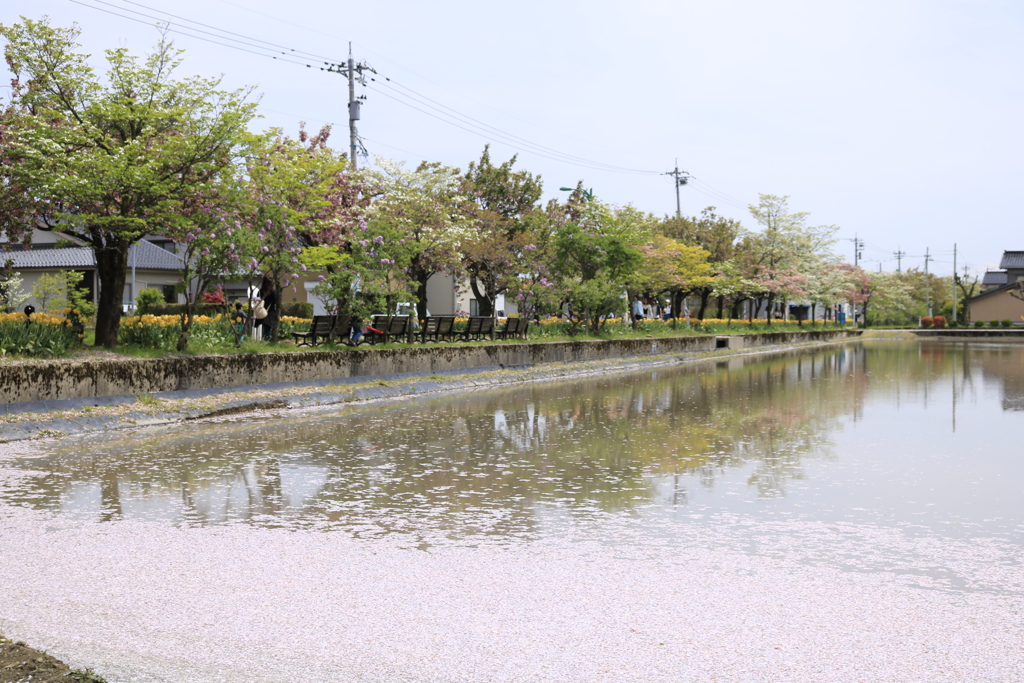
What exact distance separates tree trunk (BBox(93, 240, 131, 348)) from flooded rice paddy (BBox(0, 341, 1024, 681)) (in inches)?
205

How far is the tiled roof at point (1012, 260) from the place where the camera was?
10719 centimetres

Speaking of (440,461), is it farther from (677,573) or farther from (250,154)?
(250,154)

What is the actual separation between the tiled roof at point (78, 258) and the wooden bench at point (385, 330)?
2803cm

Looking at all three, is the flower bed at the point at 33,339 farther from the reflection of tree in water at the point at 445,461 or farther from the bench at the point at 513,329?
the bench at the point at 513,329

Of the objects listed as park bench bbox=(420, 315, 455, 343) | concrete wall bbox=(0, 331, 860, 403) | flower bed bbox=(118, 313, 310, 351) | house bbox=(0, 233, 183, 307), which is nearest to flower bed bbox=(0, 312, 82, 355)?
concrete wall bbox=(0, 331, 860, 403)

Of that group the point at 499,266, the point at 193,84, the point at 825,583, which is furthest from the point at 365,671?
the point at 499,266

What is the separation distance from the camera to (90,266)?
1940 inches

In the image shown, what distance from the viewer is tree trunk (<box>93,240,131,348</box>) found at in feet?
57.4

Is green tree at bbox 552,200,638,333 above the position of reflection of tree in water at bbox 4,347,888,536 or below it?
above

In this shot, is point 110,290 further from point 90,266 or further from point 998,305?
point 998,305

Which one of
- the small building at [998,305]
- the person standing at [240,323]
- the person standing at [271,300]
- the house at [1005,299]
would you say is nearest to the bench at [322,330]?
the person standing at [271,300]

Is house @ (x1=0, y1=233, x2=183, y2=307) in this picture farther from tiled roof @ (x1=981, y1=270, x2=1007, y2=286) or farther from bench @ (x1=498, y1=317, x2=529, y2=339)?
tiled roof @ (x1=981, y1=270, x2=1007, y2=286)

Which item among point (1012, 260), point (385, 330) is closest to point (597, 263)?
point (385, 330)

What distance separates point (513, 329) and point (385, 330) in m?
7.87
